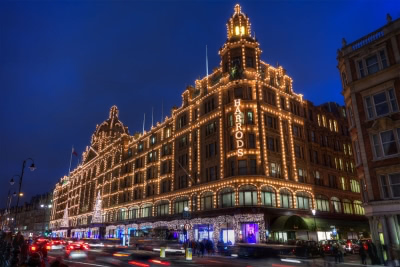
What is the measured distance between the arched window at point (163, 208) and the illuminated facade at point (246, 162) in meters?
0.22

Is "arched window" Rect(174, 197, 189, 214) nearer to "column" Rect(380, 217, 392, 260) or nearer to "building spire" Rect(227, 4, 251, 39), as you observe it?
"building spire" Rect(227, 4, 251, 39)

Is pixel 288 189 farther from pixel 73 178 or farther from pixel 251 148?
pixel 73 178

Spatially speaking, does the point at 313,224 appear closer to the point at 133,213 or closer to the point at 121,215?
the point at 133,213

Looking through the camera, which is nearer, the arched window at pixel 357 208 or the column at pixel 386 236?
the column at pixel 386 236

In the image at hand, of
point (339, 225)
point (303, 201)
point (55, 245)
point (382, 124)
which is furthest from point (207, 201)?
point (382, 124)

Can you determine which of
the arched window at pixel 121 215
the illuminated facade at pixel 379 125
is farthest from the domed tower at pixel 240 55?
the arched window at pixel 121 215

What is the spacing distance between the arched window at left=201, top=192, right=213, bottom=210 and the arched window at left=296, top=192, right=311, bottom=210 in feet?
43.9

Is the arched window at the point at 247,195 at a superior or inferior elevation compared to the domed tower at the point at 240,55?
inferior

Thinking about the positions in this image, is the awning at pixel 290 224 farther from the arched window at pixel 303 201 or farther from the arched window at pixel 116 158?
the arched window at pixel 116 158

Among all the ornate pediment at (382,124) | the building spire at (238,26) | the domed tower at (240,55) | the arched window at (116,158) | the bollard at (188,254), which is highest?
the building spire at (238,26)

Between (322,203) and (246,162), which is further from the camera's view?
(322,203)

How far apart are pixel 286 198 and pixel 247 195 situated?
7.23 meters

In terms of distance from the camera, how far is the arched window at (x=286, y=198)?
46438 mm

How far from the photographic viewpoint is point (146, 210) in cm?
6700
